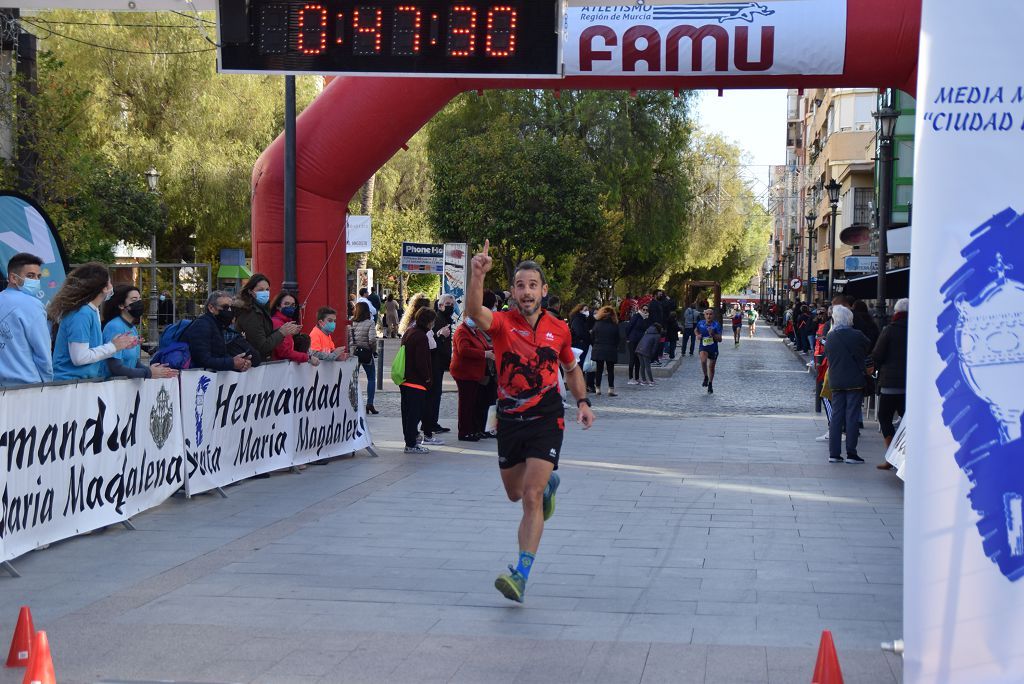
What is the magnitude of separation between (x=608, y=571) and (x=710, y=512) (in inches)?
98.7

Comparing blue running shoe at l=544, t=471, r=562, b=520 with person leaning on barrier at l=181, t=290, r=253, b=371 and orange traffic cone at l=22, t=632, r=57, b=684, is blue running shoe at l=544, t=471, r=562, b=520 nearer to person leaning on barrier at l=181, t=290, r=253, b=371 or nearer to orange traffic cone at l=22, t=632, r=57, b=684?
orange traffic cone at l=22, t=632, r=57, b=684

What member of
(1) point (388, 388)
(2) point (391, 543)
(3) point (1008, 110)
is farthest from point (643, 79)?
(1) point (388, 388)

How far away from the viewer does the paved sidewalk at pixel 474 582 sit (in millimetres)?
5676

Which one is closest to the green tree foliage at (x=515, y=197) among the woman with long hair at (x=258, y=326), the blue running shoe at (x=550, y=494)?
the woman with long hair at (x=258, y=326)

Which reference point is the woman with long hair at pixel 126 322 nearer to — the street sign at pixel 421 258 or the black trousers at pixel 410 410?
the black trousers at pixel 410 410

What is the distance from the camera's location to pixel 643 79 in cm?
1398

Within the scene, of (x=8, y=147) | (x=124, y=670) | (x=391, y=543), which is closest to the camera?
(x=124, y=670)

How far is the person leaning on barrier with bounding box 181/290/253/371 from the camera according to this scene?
10789 mm

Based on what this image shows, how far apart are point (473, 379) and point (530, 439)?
7894mm

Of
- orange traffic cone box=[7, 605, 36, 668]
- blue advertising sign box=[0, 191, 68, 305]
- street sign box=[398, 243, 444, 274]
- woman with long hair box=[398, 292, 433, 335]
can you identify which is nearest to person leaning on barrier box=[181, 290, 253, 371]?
blue advertising sign box=[0, 191, 68, 305]

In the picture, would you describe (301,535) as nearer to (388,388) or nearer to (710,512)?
(710,512)

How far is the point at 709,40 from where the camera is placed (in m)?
13.6

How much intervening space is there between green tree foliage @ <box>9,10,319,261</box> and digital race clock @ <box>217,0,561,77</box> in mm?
24860

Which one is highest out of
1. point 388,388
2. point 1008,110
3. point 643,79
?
point 643,79
